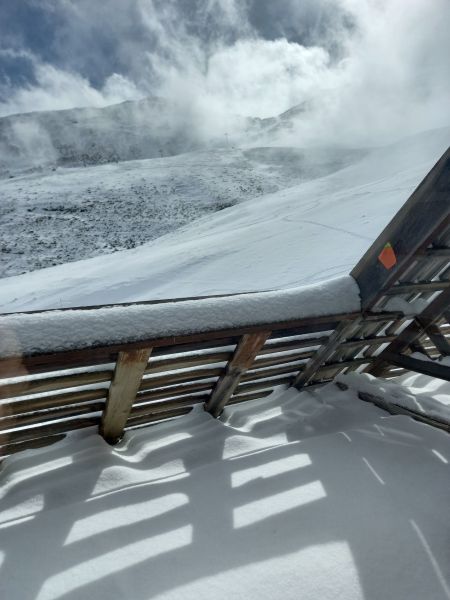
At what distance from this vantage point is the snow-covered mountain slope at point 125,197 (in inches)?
834

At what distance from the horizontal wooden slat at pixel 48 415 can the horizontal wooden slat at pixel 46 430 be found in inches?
3.1

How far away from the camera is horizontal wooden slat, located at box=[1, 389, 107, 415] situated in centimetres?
239

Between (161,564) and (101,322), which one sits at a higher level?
(101,322)

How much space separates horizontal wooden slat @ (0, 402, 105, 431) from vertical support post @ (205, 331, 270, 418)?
1117 millimetres

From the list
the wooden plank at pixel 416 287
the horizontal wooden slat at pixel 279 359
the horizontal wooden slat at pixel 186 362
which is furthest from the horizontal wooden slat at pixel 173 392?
the wooden plank at pixel 416 287

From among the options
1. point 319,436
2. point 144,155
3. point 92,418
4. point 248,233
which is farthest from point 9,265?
point 144,155

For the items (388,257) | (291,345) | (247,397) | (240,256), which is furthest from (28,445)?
(240,256)

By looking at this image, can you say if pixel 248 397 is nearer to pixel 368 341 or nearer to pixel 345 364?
pixel 345 364

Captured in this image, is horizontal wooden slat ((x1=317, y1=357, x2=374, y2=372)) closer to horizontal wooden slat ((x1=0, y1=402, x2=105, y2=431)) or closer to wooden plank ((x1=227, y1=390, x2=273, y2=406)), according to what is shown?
wooden plank ((x1=227, y1=390, x2=273, y2=406))

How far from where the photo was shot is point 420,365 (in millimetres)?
3865

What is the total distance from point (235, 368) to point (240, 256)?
9.77 m

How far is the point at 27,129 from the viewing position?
10981 centimetres

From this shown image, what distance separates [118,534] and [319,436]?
2.01 meters

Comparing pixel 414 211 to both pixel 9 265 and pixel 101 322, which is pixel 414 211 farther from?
pixel 9 265
